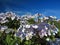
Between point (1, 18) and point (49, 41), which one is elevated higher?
point (1, 18)

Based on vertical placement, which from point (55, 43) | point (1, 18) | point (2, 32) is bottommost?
point (55, 43)

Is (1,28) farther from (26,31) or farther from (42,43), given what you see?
(42,43)

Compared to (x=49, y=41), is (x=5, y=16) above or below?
above

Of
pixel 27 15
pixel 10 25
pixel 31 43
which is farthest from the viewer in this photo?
pixel 27 15

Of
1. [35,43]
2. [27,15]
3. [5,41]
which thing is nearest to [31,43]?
[35,43]

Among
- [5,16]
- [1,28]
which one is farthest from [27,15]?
[1,28]

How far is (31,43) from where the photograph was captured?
292 centimetres

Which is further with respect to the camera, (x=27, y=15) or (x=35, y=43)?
(x=27, y=15)

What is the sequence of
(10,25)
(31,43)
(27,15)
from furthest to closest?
(27,15)
(10,25)
(31,43)

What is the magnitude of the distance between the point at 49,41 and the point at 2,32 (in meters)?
0.68

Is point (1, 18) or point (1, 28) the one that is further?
point (1, 18)

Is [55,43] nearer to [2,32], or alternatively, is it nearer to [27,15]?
[2,32]

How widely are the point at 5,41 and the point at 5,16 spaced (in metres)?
0.81

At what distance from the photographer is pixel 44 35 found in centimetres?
301
